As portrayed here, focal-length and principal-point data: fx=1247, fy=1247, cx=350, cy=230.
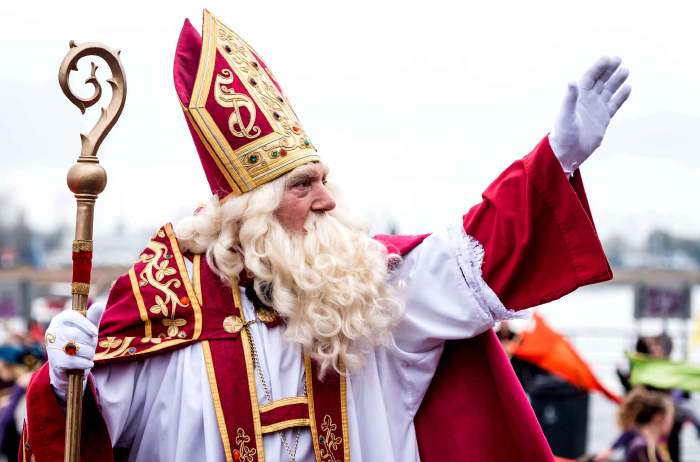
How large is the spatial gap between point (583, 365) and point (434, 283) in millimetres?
4543

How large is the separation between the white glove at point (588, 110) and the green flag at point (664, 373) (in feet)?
11.5

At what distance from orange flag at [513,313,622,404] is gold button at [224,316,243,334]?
15.1 ft

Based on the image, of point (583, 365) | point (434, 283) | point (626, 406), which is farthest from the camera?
point (583, 365)

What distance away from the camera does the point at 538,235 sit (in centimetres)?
360

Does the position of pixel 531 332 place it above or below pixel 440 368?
above

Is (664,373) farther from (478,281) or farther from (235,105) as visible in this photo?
(235,105)

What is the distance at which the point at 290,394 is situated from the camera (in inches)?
143

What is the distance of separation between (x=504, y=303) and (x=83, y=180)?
49.8 inches

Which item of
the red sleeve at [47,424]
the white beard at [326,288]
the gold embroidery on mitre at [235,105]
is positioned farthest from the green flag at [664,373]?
the red sleeve at [47,424]

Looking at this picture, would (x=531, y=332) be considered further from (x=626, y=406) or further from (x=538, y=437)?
(x=538, y=437)

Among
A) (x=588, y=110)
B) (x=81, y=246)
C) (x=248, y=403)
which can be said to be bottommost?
(x=248, y=403)

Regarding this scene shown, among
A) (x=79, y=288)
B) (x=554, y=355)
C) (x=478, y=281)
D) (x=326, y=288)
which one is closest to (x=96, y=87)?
(x=79, y=288)

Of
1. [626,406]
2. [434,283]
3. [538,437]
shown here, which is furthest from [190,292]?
[626,406]

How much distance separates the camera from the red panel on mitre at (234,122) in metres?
3.71
